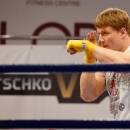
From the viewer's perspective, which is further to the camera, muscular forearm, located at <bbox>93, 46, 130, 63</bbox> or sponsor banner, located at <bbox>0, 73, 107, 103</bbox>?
sponsor banner, located at <bbox>0, 73, 107, 103</bbox>

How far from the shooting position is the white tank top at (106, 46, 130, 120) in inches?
65.0

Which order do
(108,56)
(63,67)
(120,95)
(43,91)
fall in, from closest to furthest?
1. (63,67)
2. (108,56)
3. (120,95)
4. (43,91)

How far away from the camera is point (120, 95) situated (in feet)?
Result: 5.47

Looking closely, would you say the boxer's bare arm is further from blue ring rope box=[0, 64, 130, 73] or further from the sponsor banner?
the sponsor banner

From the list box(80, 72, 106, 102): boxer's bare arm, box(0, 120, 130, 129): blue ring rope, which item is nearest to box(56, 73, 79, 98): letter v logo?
box(80, 72, 106, 102): boxer's bare arm

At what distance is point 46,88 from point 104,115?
492 mm

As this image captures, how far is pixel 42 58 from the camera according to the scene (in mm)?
3293

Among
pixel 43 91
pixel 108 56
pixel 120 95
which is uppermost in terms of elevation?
pixel 108 56

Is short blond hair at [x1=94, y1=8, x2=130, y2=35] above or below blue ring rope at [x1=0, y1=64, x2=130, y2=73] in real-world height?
above

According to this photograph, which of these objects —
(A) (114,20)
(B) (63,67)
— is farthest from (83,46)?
(B) (63,67)

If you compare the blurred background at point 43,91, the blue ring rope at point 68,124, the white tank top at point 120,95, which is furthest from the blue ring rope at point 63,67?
the blurred background at point 43,91

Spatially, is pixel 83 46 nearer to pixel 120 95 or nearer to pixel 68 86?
pixel 120 95

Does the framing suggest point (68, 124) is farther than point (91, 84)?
No

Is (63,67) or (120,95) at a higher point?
(63,67)
